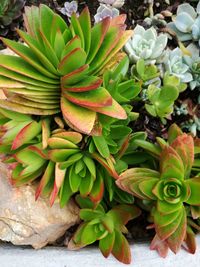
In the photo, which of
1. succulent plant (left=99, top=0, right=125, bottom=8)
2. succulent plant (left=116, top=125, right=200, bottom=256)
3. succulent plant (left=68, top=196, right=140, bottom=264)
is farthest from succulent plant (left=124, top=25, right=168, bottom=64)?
succulent plant (left=68, top=196, right=140, bottom=264)

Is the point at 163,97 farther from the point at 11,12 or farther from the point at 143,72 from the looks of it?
the point at 11,12

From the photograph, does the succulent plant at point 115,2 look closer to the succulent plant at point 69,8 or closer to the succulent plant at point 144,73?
the succulent plant at point 69,8

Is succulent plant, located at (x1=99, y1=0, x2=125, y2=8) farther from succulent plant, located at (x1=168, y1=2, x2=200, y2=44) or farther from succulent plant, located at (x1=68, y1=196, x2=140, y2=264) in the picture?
succulent plant, located at (x1=68, y1=196, x2=140, y2=264)

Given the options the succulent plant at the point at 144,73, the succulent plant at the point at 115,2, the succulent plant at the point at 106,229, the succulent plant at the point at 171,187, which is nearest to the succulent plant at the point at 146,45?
the succulent plant at the point at 144,73

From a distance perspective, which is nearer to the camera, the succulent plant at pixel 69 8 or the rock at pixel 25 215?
the rock at pixel 25 215

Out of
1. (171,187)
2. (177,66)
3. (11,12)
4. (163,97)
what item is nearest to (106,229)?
(171,187)

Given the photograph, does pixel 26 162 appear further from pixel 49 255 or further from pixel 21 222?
pixel 49 255
